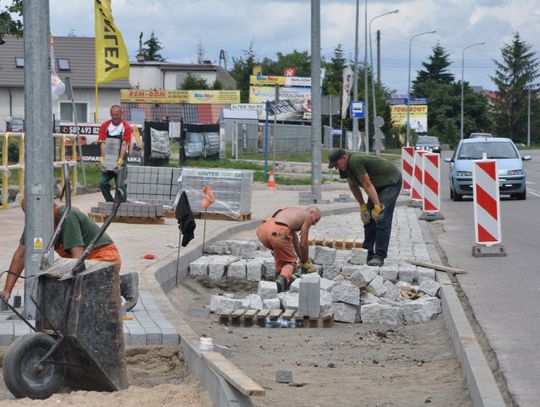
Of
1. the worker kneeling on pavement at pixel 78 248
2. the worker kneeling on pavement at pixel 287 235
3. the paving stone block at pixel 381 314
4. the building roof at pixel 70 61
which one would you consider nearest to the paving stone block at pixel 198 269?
the worker kneeling on pavement at pixel 287 235

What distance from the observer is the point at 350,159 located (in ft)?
45.8

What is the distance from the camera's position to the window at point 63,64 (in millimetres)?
70875

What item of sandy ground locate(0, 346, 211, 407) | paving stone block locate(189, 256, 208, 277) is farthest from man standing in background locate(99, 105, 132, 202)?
sandy ground locate(0, 346, 211, 407)

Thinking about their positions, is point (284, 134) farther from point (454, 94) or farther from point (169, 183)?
point (454, 94)

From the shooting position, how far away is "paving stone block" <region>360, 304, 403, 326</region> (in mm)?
11078

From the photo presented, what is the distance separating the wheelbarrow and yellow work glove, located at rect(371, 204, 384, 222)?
23.3 ft

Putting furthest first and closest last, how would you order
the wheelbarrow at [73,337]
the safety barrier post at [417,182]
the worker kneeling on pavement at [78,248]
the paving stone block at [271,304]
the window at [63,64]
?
the window at [63,64] < the safety barrier post at [417,182] < the paving stone block at [271,304] < the worker kneeling on pavement at [78,248] < the wheelbarrow at [73,337]

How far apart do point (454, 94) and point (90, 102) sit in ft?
192

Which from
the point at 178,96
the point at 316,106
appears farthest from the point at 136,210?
the point at 178,96

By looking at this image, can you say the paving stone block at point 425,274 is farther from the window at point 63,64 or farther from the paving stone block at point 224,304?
the window at point 63,64

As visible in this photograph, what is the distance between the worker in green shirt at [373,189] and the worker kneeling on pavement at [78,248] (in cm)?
470

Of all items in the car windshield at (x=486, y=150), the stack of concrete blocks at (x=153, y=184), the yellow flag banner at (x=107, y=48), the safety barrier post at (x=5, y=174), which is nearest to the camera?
the safety barrier post at (x=5, y=174)

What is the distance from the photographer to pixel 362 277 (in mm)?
11977

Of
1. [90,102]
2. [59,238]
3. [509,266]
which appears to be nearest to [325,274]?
[509,266]
